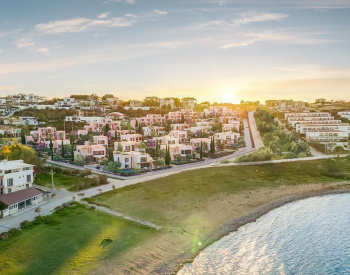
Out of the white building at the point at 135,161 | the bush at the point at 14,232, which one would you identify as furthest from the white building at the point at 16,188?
the white building at the point at 135,161

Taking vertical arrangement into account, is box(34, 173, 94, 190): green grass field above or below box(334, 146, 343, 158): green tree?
below

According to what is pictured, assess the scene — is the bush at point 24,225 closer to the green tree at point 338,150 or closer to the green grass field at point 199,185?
the green grass field at point 199,185

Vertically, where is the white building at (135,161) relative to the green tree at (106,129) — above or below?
below

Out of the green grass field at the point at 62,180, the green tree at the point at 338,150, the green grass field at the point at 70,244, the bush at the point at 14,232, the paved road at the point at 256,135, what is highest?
the paved road at the point at 256,135

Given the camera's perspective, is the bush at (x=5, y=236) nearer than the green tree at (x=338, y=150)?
Yes

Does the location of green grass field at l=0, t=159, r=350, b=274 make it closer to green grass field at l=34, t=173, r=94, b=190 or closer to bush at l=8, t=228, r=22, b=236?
bush at l=8, t=228, r=22, b=236

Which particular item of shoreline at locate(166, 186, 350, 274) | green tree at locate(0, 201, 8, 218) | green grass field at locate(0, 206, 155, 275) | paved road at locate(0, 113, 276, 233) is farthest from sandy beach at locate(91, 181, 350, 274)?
green tree at locate(0, 201, 8, 218)
